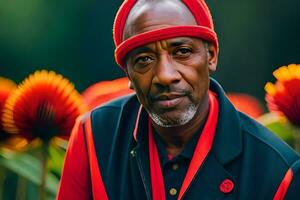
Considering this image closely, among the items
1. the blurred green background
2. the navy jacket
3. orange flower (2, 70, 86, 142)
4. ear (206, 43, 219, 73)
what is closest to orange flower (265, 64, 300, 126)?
the navy jacket

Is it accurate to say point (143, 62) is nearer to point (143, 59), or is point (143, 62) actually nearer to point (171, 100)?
point (143, 59)

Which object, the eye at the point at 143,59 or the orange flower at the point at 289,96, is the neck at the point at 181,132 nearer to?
the eye at the point at 143,59

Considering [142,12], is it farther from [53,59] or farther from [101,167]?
[53,59]

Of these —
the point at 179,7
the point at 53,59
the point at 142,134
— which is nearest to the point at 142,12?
the point at 179,7

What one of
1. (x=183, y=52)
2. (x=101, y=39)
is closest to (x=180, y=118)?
(x=183, y=52)

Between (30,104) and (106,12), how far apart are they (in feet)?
9.78

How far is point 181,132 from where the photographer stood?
378 cm

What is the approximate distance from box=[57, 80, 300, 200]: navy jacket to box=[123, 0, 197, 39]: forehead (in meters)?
0.28

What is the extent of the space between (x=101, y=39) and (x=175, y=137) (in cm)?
346

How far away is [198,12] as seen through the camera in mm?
3699

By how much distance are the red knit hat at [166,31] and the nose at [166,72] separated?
59 mm

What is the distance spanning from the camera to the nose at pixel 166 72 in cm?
360

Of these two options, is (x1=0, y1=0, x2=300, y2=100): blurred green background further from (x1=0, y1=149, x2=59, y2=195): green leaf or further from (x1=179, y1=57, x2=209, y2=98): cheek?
(x1=179, y1=57, x2=209, y2=98): cheek

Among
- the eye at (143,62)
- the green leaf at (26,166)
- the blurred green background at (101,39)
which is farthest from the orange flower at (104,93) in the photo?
the blurred green background at (101,39)
